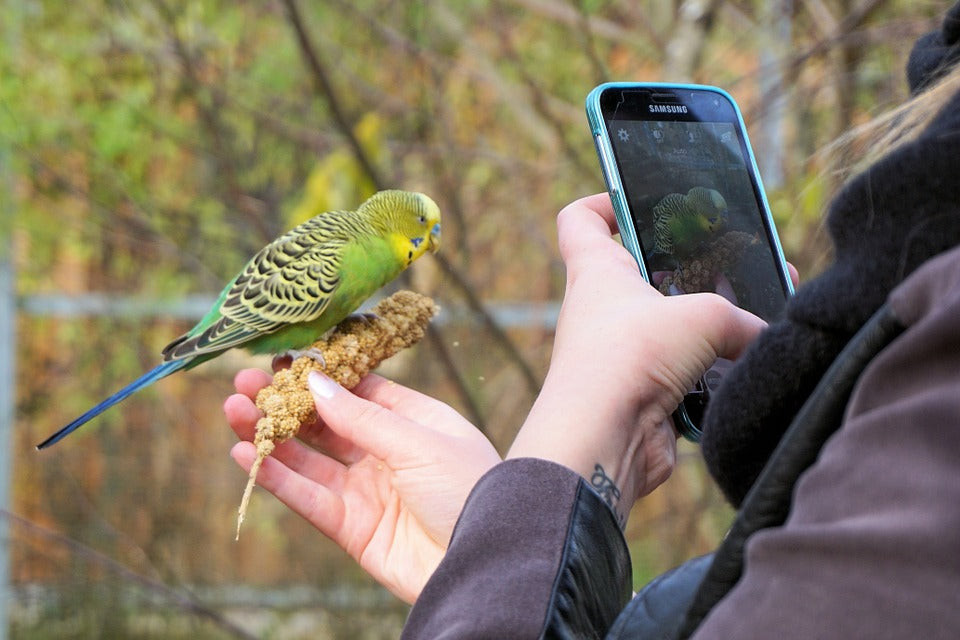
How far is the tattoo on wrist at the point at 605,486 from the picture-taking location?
0.79m

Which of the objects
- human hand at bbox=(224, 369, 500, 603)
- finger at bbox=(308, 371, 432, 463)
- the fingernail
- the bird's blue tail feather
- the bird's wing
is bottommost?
human hand at bbox=(224, 369, 500, 603)

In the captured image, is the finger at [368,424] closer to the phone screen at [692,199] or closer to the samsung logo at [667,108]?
the phone screen at [692,199]

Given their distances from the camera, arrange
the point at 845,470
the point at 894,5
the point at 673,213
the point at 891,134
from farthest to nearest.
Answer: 1. the point at 894,5
2. the point at 673,213
3. the point at 891,134
4. the point at 845,470

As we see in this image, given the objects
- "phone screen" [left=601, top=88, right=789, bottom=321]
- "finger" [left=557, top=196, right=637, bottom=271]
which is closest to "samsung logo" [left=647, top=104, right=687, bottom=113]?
"phone screen" [left=601, top=88, right=789, bottom=321]

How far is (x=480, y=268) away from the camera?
366cm

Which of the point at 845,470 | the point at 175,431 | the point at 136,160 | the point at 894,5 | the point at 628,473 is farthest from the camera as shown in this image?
the point at 175,431

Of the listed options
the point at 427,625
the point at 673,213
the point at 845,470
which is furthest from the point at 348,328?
the point at 845,470

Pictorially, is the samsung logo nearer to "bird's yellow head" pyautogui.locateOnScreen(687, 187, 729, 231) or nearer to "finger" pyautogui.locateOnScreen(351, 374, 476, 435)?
"bird's yellow head" pyautogui.locateOnScreen(687, 187, 729, 231)

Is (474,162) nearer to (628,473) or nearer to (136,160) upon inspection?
(136,160)

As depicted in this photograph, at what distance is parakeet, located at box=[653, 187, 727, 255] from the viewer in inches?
40.1


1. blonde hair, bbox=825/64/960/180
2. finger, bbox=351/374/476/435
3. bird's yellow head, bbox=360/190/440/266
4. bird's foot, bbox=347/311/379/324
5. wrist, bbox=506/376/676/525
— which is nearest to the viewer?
blonde hair, bbox=825/64/960/180

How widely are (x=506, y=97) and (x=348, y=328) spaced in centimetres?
173

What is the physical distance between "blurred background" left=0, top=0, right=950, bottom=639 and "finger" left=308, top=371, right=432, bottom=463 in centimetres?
135

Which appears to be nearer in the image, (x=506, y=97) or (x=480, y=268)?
(x=506, y=97)
